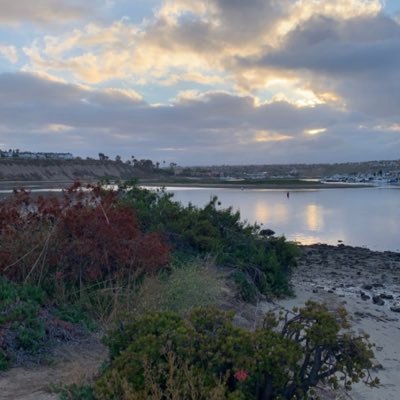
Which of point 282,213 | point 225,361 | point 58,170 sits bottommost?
point 282,213

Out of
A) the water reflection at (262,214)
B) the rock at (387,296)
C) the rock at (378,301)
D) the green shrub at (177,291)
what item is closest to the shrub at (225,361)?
the green shrub at (177,291)

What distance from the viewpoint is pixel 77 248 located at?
23.6ft

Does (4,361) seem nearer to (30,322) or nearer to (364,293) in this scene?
(30,322)

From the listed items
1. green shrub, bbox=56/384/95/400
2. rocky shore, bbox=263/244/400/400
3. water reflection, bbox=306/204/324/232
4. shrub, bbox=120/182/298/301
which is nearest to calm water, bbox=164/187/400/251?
water reflection, bbox=306/204/324/232

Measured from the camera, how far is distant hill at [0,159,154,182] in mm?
78688

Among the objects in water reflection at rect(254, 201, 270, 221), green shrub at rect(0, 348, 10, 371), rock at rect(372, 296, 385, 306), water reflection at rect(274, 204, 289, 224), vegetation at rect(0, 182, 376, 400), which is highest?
vegetation at rect(0, 182, 376, 400)

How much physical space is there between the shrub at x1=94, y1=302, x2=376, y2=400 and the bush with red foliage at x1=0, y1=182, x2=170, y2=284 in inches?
134

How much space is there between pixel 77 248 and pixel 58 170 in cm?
8106

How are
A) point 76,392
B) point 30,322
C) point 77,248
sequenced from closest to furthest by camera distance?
point 76,392 → point 30,322 → point 77,248

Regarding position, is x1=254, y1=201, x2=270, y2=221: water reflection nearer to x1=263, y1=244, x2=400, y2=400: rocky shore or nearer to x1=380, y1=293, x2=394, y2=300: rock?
x1=263, y1=244, x2=400, y2=400: rocky shore

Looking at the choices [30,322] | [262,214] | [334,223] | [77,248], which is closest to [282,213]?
[262,214]

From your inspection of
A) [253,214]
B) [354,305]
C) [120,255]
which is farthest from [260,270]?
[253,214]

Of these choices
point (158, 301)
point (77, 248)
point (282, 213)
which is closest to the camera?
point (158, 301)

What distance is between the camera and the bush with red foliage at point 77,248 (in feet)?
23.7
